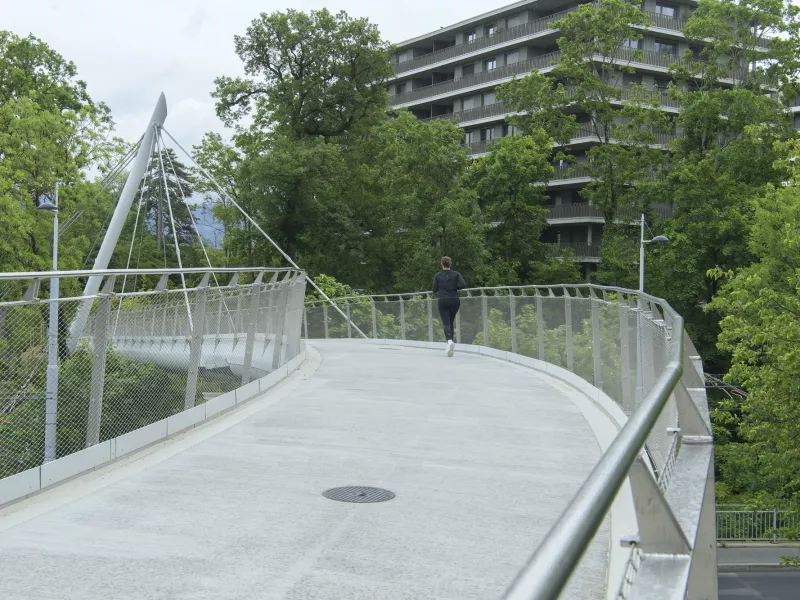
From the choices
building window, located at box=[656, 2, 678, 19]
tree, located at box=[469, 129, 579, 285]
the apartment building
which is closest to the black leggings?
tree, located at box=[469, 129, 579, 285]

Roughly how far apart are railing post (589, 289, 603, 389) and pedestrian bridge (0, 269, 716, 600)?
0.06 meters

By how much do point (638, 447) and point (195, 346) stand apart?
7308 mm

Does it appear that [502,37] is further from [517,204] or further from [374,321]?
[374,321]

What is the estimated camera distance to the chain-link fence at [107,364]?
6.07m

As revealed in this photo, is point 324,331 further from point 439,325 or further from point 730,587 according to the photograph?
point 730,587

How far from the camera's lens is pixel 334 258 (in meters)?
51.6

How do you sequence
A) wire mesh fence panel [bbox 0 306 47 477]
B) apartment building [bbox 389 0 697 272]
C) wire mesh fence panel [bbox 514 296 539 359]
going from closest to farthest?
wire mesh fence panel [bbox 0 306 47 477], wire mesh fence panel [bbox 514 296 539 359], apartment building [bbox 389 0 697 272]

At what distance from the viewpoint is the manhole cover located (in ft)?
19.9

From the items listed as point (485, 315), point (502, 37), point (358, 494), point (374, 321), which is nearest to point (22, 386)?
point (358, 494)

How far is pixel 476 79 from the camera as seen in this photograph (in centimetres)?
7175

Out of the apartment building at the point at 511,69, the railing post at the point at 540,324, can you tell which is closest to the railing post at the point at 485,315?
the railing post at the point at 540,324

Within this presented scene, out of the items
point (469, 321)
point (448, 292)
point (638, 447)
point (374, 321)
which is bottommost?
point (374, 321)

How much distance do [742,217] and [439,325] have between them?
25897 mm

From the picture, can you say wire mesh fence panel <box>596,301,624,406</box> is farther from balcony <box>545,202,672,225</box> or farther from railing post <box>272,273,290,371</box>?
balcony <box>545,202,672,225</box>
